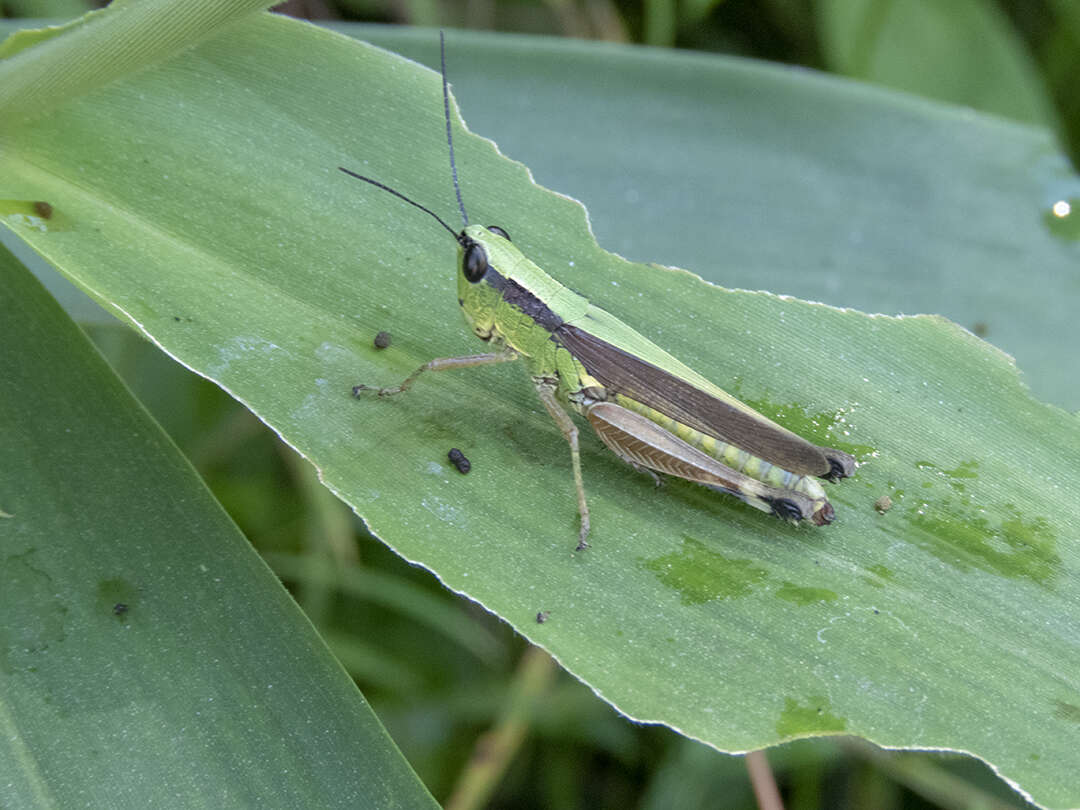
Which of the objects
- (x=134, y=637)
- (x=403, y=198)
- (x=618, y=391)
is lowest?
(x=134, y=637)

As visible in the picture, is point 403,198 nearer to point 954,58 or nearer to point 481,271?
point 481,271

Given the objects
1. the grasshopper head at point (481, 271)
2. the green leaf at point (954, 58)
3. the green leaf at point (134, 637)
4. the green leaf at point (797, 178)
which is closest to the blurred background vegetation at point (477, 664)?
the green leaf at point (954, 58)

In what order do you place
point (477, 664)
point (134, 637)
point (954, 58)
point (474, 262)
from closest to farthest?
point (134, 637) → point (474, 262) → point (477, 664) → point (954, 58)

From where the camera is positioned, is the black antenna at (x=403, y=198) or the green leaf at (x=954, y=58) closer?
the black antenna at (x=403, y=198)

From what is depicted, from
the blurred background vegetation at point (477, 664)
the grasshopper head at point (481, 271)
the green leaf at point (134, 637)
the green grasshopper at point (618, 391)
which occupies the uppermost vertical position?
the grasshopper head at point (481, 271)

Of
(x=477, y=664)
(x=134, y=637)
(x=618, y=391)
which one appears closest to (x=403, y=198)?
(x=618, y=391)

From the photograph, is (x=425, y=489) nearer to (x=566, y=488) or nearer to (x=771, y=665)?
(x=566, y=488)

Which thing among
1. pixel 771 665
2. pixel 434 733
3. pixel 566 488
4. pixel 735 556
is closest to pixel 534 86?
pixel 566 488

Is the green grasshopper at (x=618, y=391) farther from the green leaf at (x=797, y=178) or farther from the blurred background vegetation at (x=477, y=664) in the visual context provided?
the blurred background vegetation at (x=477, y=664)
